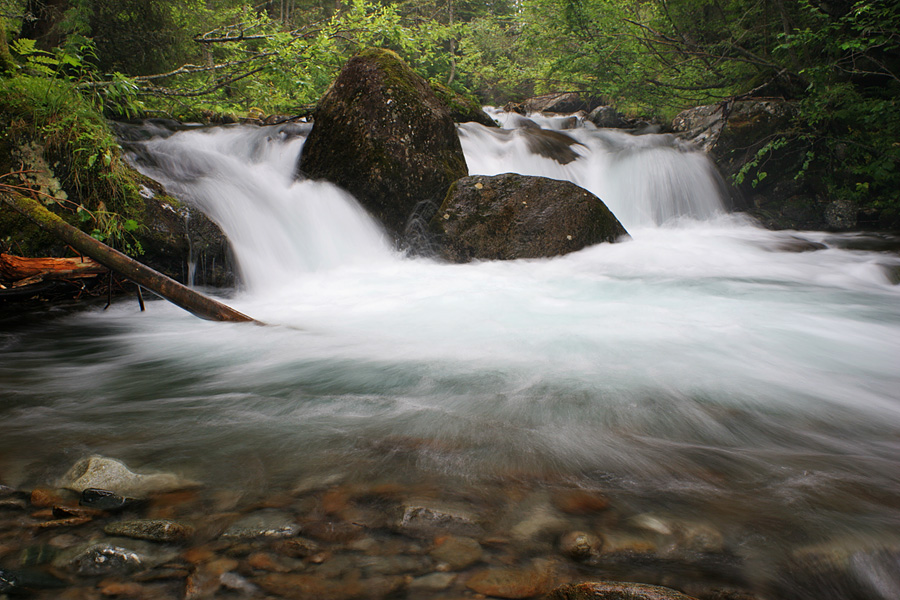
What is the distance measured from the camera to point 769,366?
3387 millimetres

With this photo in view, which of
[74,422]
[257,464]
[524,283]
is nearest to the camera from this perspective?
[257,464]

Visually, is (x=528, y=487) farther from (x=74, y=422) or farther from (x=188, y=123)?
(x=188, y=123)

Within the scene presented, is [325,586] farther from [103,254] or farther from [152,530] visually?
[103,254]

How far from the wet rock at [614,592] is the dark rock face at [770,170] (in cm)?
1098

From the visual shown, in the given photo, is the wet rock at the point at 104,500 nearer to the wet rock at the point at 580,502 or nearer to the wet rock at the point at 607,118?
the wet rock at the point at 580,502

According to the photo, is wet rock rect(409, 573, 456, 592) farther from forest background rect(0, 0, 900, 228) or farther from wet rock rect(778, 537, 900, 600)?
forest background rect(0, 0, 900, 228)

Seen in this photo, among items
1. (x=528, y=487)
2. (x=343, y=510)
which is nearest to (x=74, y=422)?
(x=343, y=510)

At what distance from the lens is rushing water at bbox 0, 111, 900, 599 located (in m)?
1.83

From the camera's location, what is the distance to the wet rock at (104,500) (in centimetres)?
149

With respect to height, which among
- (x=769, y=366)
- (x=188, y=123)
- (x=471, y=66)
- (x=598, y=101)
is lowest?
(x=769, y=366)

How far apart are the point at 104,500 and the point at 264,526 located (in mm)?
533

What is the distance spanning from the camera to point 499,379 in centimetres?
307

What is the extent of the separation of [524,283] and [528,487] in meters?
4.55

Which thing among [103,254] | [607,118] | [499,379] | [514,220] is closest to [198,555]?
[499,379]
